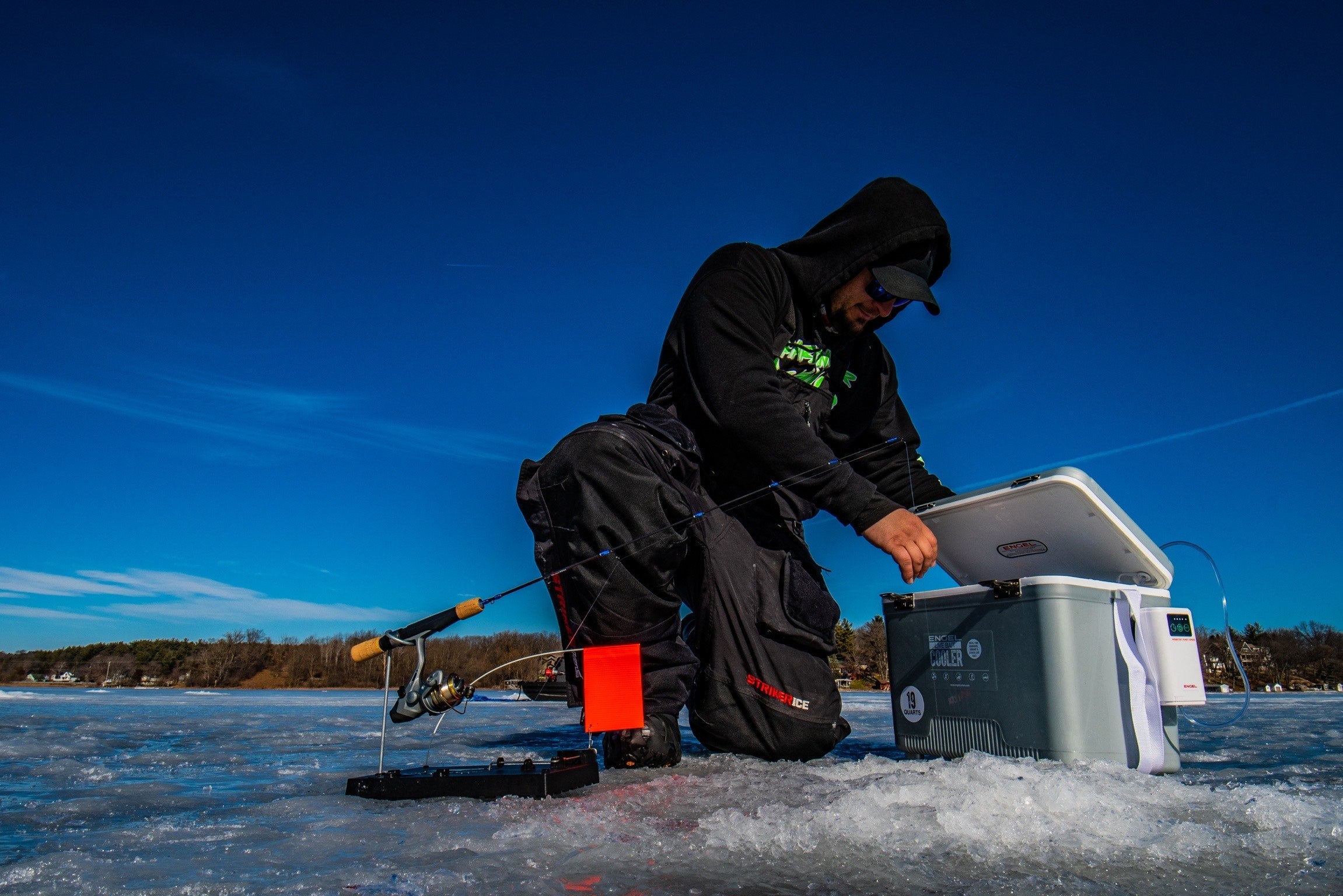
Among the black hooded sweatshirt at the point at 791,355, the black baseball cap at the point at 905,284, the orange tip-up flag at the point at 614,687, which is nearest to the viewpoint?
the orange tip-up flag at the point at 614,687

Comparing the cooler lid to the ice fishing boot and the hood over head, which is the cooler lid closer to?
the hood over head

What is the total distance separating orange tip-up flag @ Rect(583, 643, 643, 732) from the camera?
179cm

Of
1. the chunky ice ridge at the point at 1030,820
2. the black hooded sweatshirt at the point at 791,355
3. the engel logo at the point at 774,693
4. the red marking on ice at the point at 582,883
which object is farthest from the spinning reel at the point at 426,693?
the black hooded sweatshirt at the point at 791,355

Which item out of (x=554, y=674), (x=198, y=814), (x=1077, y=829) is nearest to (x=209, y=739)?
(x=554, y=674)

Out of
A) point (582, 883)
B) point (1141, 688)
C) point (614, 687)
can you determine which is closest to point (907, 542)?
point (1141, 688)

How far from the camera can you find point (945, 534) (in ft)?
8.80

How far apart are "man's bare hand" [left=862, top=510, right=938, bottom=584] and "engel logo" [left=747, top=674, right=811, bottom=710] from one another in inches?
21.6

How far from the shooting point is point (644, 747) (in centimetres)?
199

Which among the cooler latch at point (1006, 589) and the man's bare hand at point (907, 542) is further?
the man's bare hand at point (907, 542)

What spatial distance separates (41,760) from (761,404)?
2.36m

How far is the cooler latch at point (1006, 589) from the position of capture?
6.92 ft

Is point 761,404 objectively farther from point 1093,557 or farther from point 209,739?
point 209,739

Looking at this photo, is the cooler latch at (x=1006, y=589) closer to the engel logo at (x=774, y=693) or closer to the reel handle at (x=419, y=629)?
the engel logo at (x=774, y=693)

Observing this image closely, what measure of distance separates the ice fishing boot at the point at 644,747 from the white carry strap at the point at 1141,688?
1.32 metres
